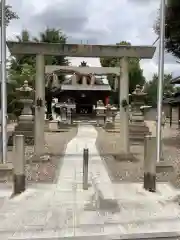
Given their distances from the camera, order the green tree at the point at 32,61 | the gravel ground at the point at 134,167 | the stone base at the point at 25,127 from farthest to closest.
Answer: the green tree at the point at 32,61, the stone base at the point at 25,127, the gravel ground at the point at 134,167

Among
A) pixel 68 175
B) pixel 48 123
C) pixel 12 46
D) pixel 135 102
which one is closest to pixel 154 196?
pixel 68 175

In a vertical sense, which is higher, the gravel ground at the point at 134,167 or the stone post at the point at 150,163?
the stone post at the point at 150,163

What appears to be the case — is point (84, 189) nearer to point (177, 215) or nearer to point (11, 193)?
point (11, 193)

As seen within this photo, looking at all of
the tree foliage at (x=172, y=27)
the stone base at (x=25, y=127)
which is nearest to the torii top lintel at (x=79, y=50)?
the tree foliage at (x=172, y=27)

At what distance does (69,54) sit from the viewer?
11.0 m

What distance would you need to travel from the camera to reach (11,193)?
7.27 meters

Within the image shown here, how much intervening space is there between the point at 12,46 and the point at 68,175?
477 centimetres

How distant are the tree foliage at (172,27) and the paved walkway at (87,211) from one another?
334 inches

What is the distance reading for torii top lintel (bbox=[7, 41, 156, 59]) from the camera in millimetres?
10836

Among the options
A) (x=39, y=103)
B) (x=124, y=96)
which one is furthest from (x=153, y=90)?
(x=39, y=103)

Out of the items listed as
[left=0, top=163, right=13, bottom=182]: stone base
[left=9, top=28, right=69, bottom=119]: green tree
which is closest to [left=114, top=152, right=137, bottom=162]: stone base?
[left=0, top=163, right=13, bottom=182]: stone base

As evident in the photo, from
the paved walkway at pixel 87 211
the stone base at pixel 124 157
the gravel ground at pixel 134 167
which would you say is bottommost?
the paved walkway at pixel 87 211

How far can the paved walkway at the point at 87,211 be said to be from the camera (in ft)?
17.4

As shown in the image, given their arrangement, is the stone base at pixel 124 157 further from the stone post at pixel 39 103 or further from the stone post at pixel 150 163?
the stone post at pixel 150 163
